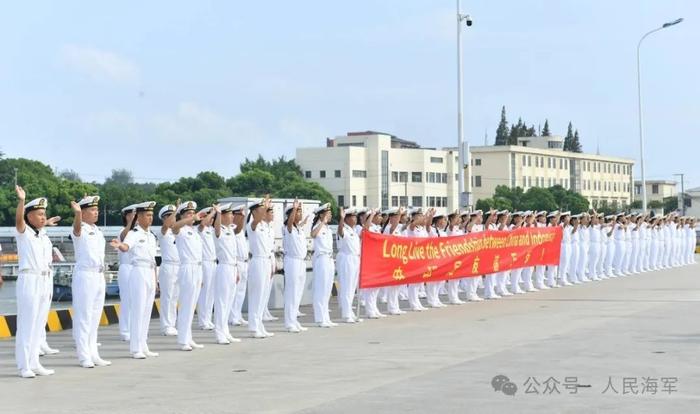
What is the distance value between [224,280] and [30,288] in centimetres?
374

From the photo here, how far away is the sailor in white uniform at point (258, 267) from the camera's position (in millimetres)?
15047

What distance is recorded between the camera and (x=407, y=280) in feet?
62.9

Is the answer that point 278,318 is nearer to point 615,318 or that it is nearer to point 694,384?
point 615,318

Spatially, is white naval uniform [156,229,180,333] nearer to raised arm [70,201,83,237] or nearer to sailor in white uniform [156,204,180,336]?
sailor in white uniform [156,204,180,336]

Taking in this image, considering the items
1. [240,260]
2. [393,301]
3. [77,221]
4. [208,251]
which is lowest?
[393,301]

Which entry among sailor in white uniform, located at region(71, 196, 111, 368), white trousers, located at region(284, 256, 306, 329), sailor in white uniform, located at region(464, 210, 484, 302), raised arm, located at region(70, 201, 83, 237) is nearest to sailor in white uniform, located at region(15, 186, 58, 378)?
raised arm, located at region(70, 201, 83, 237)

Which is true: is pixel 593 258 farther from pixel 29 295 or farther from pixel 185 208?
pixel 29 295

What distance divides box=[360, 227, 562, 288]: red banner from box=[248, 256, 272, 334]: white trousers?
114 inches

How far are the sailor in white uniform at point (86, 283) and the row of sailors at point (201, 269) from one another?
0.01m

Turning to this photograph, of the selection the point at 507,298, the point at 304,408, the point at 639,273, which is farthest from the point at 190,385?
the point at 639,273

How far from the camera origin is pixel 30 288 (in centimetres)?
1134

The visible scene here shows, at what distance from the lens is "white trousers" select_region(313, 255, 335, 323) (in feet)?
54.6

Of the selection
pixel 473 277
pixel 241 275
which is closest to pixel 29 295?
pixel 241 275

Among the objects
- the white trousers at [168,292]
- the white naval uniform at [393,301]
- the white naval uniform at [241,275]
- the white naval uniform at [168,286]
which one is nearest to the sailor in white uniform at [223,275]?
the white naval uniform at [241,275]
